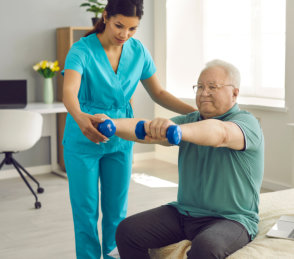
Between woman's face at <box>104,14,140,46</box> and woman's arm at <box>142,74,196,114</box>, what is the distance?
0.33m

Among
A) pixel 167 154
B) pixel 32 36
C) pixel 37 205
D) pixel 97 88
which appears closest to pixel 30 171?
pixel 37 205

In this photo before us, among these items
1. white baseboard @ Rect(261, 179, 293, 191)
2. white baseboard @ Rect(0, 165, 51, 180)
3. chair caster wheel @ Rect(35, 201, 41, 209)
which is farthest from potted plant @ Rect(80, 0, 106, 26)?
white baseboard @ Rect(261, 179, 293, 191)

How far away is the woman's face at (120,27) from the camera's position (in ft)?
6.55

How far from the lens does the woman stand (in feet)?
6.76

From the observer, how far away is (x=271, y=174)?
13.5 feet

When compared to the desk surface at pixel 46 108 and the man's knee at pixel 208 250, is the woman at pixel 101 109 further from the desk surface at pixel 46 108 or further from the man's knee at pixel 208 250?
the desk surface at pixel 46 108

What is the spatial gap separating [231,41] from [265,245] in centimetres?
334

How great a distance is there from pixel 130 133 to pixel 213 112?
0.35 m

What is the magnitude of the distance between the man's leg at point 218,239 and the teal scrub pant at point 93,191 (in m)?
0.57

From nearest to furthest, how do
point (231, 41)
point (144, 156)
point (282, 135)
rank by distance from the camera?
1. point (282, 135)
2. point (231, 41)
3. point (144, 156)

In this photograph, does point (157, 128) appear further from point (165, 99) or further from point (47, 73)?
point (47, 73)

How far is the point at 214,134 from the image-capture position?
155cm

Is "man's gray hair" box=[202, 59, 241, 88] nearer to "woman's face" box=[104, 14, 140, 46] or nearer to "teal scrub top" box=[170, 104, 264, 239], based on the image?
"teal scrub top" box=[170, 104, 264, 239]

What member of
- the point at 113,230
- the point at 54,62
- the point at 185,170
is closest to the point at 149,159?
the point at 54,62
